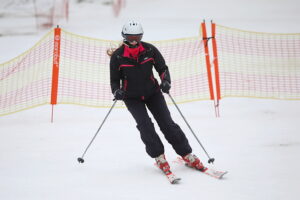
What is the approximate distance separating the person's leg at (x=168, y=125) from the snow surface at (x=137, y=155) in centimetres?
34

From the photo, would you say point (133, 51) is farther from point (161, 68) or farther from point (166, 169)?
point (166, 169)

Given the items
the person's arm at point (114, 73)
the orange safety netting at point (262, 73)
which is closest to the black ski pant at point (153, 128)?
the person's arm at point (114, 73)

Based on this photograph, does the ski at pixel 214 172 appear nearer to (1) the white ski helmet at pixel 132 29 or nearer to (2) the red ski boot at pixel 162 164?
(2) the red ski boot at pixel 162 164

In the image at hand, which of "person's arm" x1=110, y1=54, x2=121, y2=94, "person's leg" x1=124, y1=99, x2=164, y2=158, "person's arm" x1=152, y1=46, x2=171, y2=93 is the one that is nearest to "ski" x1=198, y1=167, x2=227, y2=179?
"person's leg" x1=124, y1=99, x2=164, y2=158

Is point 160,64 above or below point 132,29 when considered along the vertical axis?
below

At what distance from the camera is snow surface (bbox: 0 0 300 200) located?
11.3 ft

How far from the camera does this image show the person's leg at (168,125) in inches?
147

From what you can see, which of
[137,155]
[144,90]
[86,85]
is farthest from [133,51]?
[86,85]

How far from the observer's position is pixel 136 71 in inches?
144

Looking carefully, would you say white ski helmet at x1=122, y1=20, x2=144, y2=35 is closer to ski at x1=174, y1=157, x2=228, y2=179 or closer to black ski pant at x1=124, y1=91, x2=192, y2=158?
black ski pant at x1=124, y1=91, x2=192, y2=158

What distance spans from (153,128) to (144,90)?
47 centimetres

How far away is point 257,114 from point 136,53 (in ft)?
10.8

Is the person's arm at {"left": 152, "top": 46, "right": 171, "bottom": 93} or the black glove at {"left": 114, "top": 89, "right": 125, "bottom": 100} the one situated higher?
the person's arm at {"left": 152, "top": 46, "right": 171, "bottom": 93}

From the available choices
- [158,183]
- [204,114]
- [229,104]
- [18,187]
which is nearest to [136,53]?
[158,183]
